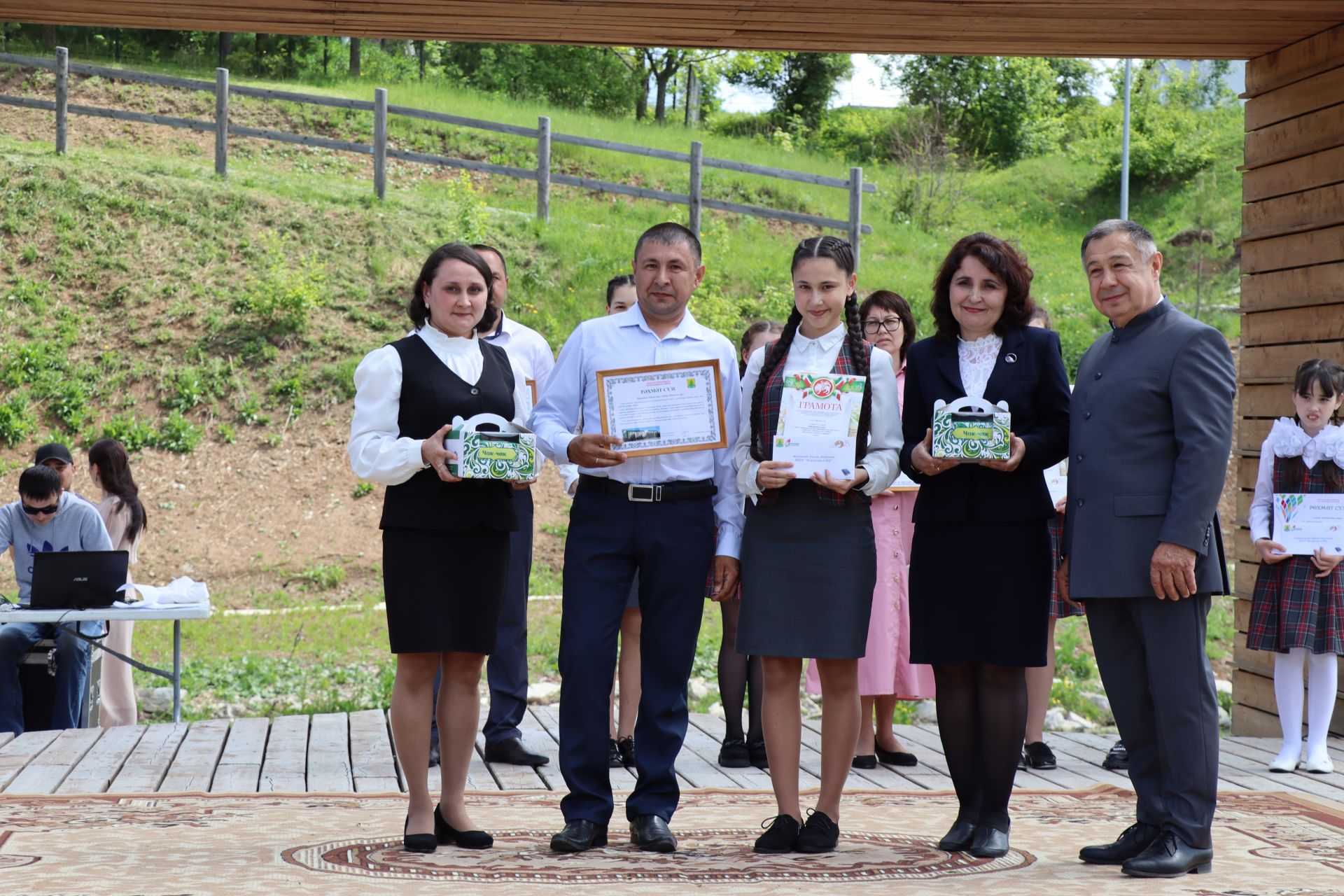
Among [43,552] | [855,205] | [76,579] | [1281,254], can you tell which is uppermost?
[855,205]

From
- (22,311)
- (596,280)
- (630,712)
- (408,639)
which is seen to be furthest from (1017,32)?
(22,311)

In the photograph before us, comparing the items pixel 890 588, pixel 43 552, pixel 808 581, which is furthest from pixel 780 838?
pixel 43 552

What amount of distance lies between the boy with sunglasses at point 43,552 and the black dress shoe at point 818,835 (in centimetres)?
466

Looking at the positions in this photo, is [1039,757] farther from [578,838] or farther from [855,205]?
[855,205]

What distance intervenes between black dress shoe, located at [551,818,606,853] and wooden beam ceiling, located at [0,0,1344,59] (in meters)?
3.34

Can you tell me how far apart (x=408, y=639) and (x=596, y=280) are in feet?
41.4

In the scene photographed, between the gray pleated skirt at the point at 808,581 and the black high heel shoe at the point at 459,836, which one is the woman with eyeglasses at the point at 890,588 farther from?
the black high heel shoe at the point at 459,836

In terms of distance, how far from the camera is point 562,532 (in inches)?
504

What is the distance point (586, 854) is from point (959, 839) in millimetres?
1126

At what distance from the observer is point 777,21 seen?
5875 millimetres

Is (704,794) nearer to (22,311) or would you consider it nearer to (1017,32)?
(1017,32)

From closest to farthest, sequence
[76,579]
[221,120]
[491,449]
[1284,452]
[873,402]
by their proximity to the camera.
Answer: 1. [491,449]
2. [873,402]
3. [1284,452]
4. [76,579]
5. [221,120]

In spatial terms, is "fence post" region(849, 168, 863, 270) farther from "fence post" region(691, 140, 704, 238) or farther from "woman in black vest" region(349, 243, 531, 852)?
"woman in black vest" region(349, 243, 531, 852)

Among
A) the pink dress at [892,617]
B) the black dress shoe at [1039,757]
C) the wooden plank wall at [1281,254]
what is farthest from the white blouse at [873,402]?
the wooden plank wall at [1281,254]
